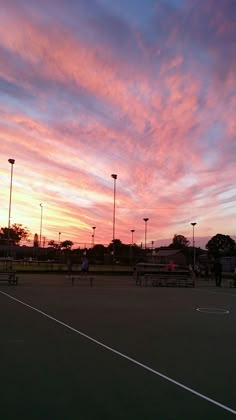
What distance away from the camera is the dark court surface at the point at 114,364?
5.41 meters

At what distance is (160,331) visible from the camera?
10766 mm

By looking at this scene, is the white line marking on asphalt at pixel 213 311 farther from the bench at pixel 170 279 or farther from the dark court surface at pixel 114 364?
the bench at pixel 170 279

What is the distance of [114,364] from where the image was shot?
748cm

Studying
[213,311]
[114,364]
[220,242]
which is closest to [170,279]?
[213,311]

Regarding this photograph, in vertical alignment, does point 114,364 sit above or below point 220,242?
below

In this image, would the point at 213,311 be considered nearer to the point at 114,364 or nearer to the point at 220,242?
the point at 114,364

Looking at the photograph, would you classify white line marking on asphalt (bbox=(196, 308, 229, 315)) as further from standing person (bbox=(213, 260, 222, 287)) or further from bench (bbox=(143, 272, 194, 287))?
Result: standing person (bbox=(213, 260, 222, 287))

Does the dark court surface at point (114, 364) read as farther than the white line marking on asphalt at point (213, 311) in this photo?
No

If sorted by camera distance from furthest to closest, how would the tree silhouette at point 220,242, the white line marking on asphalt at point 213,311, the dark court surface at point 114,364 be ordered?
the tree silhouette at point 220,242 < the white line marking on asphalt at point 213,311 < the dark court surface at point 114,364

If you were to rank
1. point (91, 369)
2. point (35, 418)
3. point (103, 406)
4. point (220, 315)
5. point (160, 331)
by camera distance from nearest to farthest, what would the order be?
point (35, 418)
point (103, 406)
point (91, 369)
point (160, 331)
point (220, 315)

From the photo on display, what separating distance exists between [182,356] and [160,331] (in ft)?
8.25

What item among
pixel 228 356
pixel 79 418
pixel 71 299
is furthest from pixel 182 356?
pixel 71 299

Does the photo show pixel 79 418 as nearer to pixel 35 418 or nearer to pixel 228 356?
pixel 35 418

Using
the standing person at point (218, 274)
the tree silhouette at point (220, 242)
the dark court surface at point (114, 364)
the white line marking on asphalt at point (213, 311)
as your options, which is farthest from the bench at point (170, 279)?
the tree silhouette at point (220, 242)
